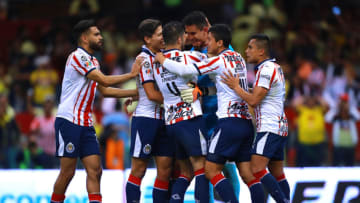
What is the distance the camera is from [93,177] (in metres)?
8.73

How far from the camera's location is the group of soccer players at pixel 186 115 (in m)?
8.48

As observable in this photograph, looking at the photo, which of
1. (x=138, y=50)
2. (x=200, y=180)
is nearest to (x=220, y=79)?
(x=200, y=180)

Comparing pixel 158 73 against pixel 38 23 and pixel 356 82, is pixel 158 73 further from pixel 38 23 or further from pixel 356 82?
pixel 38 23

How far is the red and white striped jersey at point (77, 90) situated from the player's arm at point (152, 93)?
0.68m

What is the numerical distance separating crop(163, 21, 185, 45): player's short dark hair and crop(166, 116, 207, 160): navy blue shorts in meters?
0.97

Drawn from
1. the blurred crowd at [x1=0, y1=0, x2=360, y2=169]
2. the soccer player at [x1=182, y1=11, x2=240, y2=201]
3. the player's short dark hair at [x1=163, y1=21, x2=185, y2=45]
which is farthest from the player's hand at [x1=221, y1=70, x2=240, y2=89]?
the blurred crowd at [x1=0, y1=0, x2=360, y2=169]

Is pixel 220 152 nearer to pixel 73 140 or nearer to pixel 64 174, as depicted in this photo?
pixel 73 140

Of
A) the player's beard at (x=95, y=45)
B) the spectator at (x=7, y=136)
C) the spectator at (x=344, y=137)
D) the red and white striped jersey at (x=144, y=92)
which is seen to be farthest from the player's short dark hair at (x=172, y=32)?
the spectator at (x=7, y=136)

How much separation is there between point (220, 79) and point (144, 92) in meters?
0.99

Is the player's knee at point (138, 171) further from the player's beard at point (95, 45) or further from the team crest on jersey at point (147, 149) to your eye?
the player's beard at point (95, 45)

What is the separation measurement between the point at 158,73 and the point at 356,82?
8.31m

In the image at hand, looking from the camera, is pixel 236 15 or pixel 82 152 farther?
pixel 236 15

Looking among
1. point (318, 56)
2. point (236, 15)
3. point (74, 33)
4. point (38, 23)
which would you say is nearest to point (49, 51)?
point (38, 23)

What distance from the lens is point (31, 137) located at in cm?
1427
